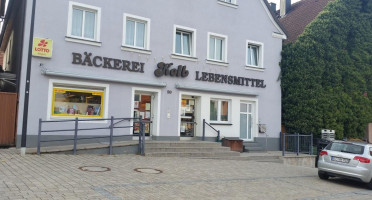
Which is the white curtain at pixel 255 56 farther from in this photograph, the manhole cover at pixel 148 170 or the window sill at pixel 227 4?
the manhole cover at pixel 148 170

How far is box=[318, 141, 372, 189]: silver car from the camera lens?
10.6 m

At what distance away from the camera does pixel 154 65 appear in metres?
15.1

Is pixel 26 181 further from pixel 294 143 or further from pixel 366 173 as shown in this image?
pixel 294 143

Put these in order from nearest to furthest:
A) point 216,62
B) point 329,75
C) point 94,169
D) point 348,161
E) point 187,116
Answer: point 94,169
point 348,161
point 187,116
point 216,62
point 329,75

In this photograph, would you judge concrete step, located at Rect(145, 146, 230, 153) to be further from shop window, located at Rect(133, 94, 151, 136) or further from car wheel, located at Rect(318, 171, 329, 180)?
car wheel, located at Rect(318, 171, 329, 180)

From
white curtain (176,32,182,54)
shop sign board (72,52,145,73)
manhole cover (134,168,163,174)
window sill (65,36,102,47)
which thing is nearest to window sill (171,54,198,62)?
white curtain (176,32,182,54)

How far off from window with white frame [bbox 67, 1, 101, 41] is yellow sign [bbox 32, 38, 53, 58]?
2.95ft

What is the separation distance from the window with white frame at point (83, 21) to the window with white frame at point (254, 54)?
818cm

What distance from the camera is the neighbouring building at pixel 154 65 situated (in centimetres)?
1279

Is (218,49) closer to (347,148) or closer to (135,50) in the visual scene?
(135,50)

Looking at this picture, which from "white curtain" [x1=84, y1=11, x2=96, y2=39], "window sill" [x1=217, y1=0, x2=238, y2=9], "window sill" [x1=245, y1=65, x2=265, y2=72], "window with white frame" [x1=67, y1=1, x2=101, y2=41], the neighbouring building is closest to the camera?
the neighbouring building

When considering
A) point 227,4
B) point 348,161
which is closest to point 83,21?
point 227,4

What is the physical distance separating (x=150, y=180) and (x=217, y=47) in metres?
10.2

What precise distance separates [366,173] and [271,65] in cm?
941
